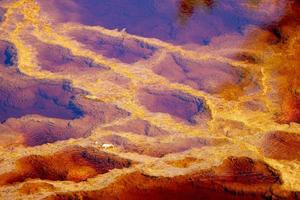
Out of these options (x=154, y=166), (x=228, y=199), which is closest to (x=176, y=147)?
(x=154, y=166)

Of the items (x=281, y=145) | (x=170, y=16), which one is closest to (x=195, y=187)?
(x=281, y=145)

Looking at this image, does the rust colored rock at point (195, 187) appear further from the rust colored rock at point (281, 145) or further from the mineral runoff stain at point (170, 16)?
the mineral runoff stain at point (170, 16)

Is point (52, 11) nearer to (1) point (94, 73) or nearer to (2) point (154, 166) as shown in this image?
(1) point (94, 73)

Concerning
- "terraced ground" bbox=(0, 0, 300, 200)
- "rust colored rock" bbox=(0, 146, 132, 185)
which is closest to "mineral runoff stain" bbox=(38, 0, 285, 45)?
"terraced ground" bbox=(0, 0, 300, 200)

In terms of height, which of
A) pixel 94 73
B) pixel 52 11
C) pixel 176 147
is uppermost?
pixel 52 11

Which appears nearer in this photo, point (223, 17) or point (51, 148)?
point (51, 148)

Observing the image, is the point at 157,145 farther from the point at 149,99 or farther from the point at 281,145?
the point at 281,145
